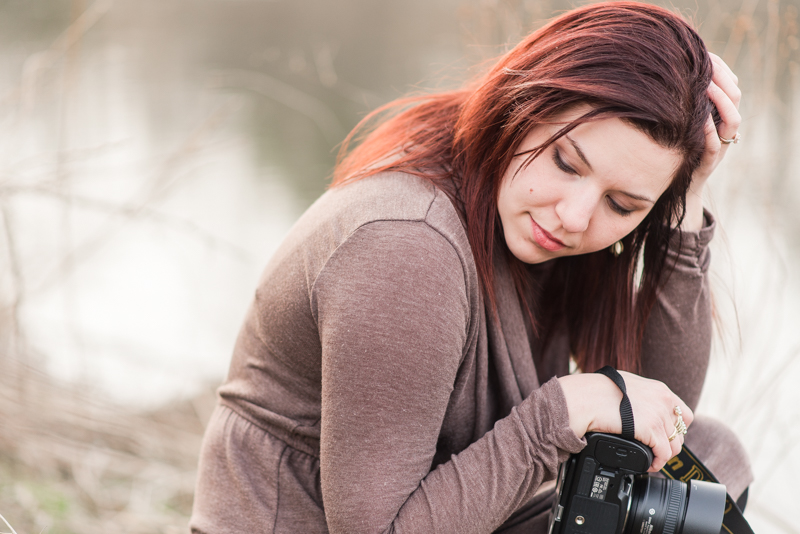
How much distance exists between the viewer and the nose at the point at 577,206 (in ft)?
3.32

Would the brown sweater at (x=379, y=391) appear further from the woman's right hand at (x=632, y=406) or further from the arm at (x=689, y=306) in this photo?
the arm at (x=689, y=306)

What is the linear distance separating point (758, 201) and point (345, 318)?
2.14m

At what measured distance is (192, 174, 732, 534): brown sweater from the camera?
0.95m

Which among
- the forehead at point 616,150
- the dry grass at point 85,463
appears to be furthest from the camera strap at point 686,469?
the dry grass at point 85,463

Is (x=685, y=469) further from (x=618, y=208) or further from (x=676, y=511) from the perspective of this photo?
(x=618, y=208)

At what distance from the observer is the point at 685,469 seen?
1229 mm

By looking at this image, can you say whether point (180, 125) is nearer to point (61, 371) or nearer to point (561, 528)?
point (61, 371)

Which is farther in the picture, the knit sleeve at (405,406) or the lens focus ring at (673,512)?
the lens focus ring at (673,512)

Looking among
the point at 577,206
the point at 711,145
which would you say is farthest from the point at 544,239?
the point at 711,145

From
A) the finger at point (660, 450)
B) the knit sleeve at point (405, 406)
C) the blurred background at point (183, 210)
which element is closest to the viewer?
the knit sleeve at point (405, 406)

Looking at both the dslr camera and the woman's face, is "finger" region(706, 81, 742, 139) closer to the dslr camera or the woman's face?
the woman's face

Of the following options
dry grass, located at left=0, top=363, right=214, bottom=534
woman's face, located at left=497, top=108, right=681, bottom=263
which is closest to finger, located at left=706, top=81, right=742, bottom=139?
woman's face, located at left=497, top=108, right=681, bottom=263

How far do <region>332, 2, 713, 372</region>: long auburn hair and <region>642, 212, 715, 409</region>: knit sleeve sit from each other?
37mm

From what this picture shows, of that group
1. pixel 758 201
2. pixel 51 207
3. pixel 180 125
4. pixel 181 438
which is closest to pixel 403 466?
pixel 181 438
